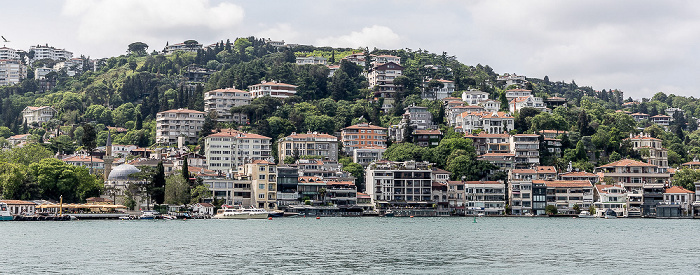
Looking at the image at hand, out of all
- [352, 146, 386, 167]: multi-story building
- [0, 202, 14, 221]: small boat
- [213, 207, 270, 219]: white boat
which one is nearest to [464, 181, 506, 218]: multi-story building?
[352, 146, 386, 167]: multi-story building

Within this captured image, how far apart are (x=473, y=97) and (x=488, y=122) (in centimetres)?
1991

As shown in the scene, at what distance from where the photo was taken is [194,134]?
14175cm

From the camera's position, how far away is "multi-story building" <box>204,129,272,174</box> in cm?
12501

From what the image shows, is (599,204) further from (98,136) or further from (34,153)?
(98,136)

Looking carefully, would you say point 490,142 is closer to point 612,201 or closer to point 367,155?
point 367,155

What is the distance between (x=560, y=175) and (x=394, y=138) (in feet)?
94.6

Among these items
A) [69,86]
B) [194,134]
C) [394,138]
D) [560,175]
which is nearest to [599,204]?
[560,175]

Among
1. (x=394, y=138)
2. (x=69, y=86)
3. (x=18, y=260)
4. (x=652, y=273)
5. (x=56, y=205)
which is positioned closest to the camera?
Answer: (x=652, y=273)

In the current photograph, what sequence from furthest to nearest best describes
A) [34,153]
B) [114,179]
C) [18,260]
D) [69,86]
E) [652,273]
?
[69,86]
[34,153]
[114,179]
[18,260]
[652,273]

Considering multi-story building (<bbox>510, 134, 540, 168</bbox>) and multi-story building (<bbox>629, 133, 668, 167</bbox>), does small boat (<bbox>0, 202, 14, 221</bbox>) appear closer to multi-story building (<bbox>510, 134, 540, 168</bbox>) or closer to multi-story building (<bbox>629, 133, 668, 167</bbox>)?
multi-story building (<bbox>510, 134, 540, 168</bbox>)

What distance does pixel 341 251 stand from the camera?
5266 centimetres

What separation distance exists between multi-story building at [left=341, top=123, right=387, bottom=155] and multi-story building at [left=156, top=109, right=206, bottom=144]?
23689 mm

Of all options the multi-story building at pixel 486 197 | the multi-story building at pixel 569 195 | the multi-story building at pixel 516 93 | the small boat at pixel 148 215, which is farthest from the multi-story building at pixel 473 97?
the small boat at pixel 148 215

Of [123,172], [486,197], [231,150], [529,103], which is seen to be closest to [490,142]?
[486,197]
